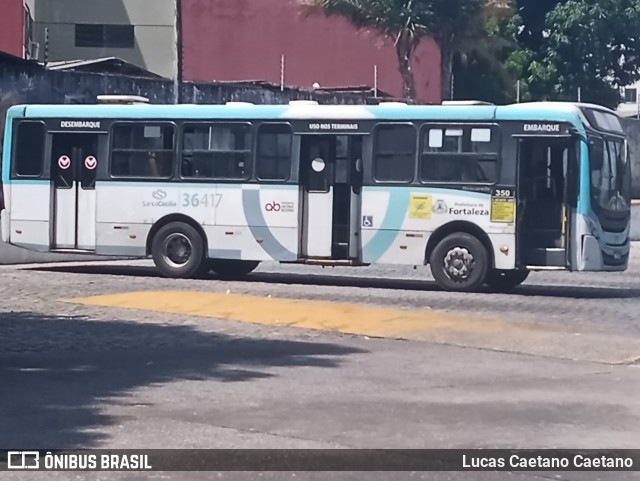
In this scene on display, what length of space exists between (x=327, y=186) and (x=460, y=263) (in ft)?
8.18

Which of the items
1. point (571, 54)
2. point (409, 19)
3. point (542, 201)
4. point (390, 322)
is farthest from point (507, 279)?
point (571, 54)

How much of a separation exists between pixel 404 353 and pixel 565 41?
44278 mm

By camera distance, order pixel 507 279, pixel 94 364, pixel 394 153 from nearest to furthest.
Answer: pixel 94 364 → pixel 394 153 → pixel 507 279

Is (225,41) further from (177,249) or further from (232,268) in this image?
(177,249)

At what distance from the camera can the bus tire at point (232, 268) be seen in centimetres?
2316

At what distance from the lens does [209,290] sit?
65.6 feet

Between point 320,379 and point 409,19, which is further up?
point 409,19

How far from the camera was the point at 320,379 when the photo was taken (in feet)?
38.1

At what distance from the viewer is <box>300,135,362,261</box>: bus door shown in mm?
21031

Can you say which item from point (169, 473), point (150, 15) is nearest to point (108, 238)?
point (169, 473)

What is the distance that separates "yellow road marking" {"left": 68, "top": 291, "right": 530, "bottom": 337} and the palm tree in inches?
1100

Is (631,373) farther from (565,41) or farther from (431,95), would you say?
(565,41)

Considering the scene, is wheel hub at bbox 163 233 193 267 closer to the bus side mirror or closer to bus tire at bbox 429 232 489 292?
bus tire at bbox 429 232 489 292

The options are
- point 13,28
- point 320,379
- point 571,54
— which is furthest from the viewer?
point 571,54
